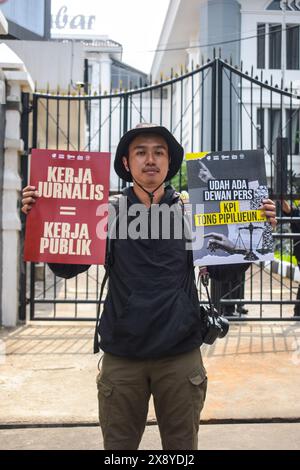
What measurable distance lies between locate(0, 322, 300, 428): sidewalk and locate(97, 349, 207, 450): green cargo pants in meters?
1.58

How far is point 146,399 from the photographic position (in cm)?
220

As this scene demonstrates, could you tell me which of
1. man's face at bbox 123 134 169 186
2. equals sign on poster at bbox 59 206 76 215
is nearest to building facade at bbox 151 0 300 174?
equals sign on poster at bbox 59 206 76 215

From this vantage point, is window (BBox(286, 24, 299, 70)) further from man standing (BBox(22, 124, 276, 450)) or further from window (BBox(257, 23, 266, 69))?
man standing (BBox(22, 124, 276, 450))

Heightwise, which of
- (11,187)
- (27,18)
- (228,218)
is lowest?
(228,218)

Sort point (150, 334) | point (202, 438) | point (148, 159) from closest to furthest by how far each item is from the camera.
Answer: point (150, 334) < point (148, 159) < point (202, 438)

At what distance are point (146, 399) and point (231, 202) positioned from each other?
1.31 meters

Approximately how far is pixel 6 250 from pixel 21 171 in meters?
0.97

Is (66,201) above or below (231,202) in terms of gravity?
above

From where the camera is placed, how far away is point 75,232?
4.10 m

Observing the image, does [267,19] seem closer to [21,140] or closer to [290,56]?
[290,56]

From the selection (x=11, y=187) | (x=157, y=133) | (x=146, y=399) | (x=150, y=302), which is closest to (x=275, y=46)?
(x=11, y=187)

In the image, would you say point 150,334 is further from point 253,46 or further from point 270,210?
point 253,46

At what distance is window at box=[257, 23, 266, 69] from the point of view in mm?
16547
